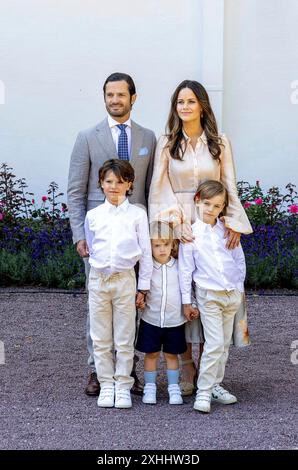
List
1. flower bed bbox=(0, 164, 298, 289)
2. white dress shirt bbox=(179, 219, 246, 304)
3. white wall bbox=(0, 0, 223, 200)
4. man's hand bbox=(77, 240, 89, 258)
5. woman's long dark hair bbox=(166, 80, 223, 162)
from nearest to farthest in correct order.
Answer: white dress shirt bbox=(179, 219, 246, 304), woman's long dark hair bbox=(166, 80, 223, 162), man's hand bbox=(77, 240, 89, 258), flower bed bbox=(0, 164, 298, 289), white wall bbox=(0, 0, 223, 200)

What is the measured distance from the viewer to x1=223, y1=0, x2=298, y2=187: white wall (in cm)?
998

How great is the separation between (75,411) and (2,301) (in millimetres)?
3148

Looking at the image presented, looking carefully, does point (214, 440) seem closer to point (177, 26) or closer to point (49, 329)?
point (49, 329)

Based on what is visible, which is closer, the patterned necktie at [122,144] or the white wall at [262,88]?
the patterned necktie at [122,144]

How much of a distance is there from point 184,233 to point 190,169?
389 millimetres

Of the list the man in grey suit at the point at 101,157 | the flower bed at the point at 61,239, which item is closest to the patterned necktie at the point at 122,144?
the man in grey suit at the point at 101,157

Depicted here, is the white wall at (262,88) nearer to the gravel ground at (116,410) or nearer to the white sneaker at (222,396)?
the gravel ground at (116,410)

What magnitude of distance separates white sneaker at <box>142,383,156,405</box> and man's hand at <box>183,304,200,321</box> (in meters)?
0.48

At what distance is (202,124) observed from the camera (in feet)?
18.6

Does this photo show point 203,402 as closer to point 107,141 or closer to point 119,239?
point 119,239

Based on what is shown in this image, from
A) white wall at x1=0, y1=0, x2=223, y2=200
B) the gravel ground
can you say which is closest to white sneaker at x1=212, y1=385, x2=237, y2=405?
the gravel ground

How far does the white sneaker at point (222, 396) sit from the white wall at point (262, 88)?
190 inches

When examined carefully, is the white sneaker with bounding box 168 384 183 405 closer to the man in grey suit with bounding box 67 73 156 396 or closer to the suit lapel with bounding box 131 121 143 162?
the man in grey suit with bounding box 67 73 156 396

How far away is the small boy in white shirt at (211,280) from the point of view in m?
5.45
